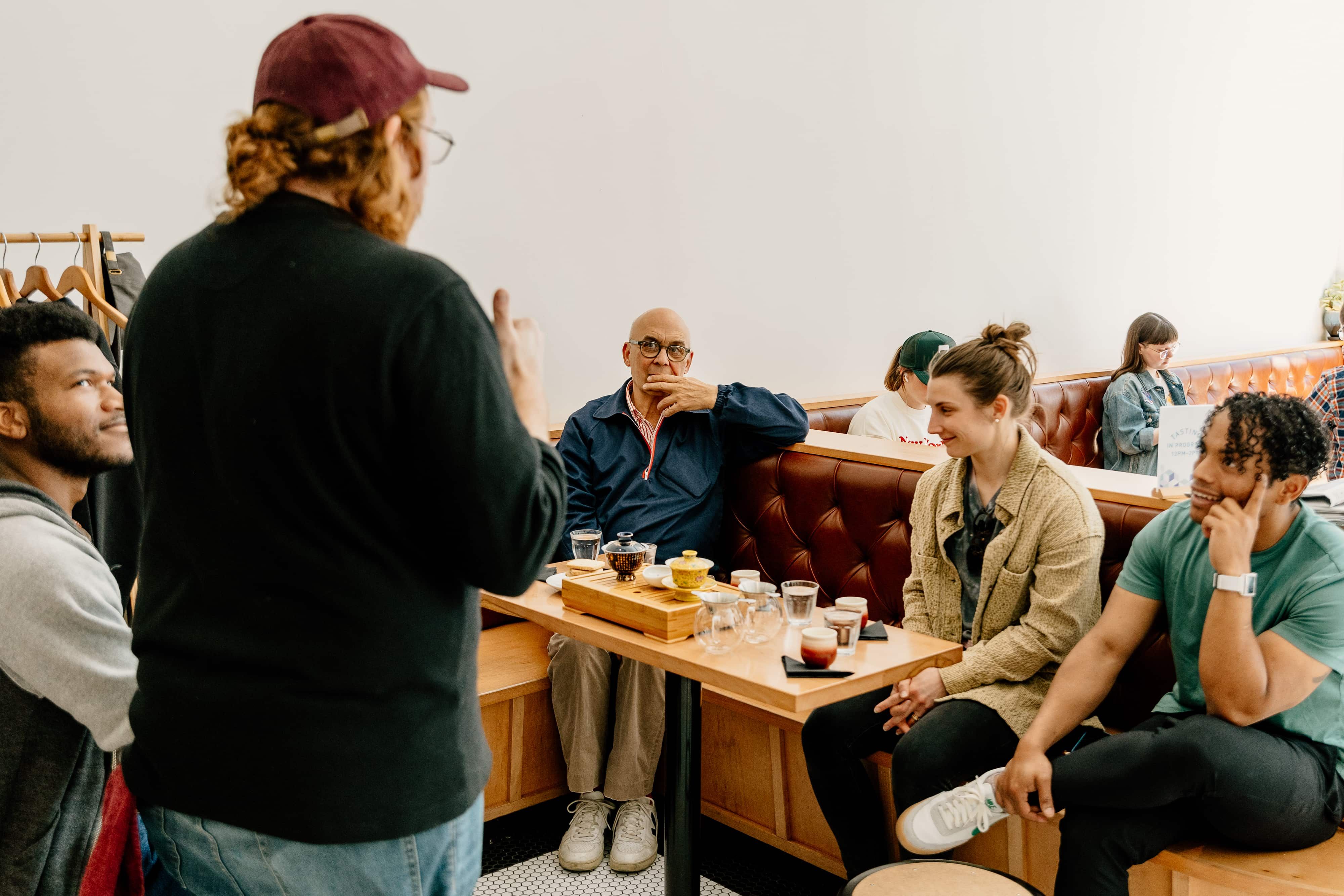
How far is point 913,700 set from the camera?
7.30ft

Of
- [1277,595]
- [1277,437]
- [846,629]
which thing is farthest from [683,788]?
[1277,437]

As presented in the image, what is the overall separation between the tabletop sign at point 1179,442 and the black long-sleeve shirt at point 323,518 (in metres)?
1.88

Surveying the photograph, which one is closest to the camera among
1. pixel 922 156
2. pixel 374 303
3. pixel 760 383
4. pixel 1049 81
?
pixel 374 303

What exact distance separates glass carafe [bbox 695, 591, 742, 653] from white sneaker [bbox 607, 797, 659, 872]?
0.95 m

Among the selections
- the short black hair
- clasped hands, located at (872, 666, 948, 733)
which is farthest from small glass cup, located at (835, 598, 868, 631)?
the short black hair

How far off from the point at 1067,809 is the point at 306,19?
67.8 inches

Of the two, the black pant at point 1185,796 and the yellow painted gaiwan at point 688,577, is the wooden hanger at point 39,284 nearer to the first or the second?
the yellow painted gaiwan at point 688,577

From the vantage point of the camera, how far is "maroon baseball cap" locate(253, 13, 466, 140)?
0.98m

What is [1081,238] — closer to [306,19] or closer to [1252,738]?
[1252,738]

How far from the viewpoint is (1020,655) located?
2.18 metres

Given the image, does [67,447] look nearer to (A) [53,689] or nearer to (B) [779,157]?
(A) [53,689]

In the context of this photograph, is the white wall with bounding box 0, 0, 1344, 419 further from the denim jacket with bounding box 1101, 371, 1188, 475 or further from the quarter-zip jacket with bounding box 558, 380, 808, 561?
the denim jacket with bounding box 1101, 371, 1188, 475

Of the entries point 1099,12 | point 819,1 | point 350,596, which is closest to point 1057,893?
point 350,596

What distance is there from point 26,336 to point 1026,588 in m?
1.92
